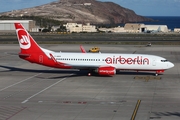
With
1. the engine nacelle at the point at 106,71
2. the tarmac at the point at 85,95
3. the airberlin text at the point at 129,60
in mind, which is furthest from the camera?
the airberlin text at the point at 129,60

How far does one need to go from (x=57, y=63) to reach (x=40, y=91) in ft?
37.5

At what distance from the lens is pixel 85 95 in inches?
1688

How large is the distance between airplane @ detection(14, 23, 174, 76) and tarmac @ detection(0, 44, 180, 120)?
1.23m

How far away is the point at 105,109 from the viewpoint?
36.5m

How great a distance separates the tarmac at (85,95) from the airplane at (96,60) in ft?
4.05

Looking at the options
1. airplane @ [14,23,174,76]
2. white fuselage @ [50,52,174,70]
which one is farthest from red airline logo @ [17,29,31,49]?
white fuselage @ [50,52,174,70]

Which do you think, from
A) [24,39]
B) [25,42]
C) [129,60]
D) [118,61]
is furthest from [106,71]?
[24,39]

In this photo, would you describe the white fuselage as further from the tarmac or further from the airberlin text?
the tarmac

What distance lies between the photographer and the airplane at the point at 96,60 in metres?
55.2

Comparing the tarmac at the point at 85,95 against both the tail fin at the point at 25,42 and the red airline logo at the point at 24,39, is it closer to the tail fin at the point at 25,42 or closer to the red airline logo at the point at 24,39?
the tail fin at the point at 25,42

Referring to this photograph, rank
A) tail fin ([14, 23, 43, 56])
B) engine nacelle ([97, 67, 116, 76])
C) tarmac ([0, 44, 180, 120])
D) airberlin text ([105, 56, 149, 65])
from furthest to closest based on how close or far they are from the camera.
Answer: tail fin ([14, 23, 43, 56])
airberlin text ([105, 56, 149, 65])
engine nacelle ([97, 67, 116, 76])
tarmac ([0, 44, 180, 120])

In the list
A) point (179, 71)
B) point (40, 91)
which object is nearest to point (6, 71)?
point (40, 91)

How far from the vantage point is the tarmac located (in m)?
34.7

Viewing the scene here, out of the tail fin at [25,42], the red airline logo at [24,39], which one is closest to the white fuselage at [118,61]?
the tail fin at [25,42]
